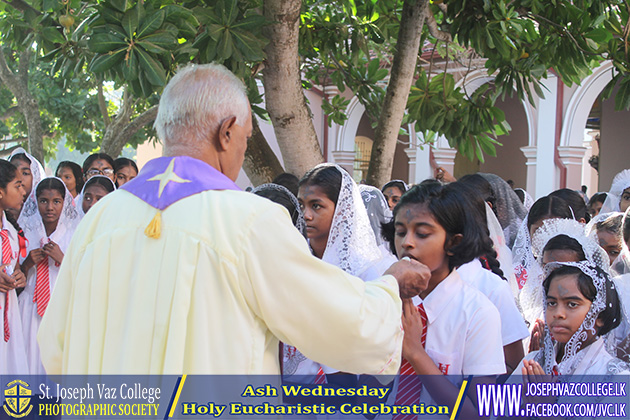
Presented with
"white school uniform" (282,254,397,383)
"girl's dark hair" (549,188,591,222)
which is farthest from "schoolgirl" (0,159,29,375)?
"girl's dark hair" (549,188,591,222)

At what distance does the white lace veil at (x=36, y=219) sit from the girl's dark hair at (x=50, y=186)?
34mm

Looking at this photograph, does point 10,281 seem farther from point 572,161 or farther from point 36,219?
point 572,161

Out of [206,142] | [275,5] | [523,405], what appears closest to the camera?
[206,142]

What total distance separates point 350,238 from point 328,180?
1.37 feet

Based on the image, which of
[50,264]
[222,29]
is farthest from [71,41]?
[50,264]

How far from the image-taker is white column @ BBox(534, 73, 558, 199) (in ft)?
41.4

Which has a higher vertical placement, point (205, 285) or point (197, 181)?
point (197, 181)

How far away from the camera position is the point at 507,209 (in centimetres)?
486

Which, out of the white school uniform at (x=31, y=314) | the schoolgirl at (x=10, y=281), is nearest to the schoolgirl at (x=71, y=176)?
the white school uniform at (x=31, y=314)

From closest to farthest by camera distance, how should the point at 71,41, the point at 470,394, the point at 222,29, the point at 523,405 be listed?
the point at 470,394 → the point at 523,405 → the point at 222,29 → the point at 71,41

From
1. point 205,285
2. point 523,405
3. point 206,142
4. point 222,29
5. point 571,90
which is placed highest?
→ point 571,90

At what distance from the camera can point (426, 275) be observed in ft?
6.49

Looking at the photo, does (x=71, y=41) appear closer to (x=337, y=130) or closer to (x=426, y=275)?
(x=426, y=275)

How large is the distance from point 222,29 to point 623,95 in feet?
8.85
